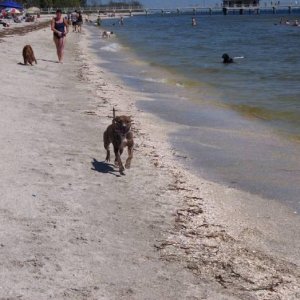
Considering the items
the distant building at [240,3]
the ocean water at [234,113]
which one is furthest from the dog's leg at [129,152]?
the distant building at [240,3]

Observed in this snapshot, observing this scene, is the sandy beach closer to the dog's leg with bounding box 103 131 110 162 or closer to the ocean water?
the dog's leg with bounding box 103 131 110 162

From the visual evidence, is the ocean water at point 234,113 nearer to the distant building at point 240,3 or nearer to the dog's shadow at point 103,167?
the dog's shadow at point 103,167

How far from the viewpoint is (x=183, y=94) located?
15.5 metres

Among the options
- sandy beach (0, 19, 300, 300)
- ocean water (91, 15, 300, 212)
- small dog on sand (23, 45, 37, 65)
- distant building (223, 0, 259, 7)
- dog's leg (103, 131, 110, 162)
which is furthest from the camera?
distant building (223, 0, 259, 7)

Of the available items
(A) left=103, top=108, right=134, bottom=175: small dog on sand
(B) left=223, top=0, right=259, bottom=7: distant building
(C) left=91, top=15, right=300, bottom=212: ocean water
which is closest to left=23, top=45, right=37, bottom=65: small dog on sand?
(C) left=91, top=15, right=300, bottom=212: ocean water

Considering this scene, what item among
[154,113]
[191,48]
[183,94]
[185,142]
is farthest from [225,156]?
[191,48]

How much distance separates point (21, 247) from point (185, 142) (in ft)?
16.7

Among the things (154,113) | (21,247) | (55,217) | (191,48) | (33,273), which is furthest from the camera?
(191,48)

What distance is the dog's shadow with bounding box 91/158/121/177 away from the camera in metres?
7.09

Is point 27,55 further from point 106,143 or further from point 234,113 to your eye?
point 106,143

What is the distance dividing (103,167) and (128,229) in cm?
214

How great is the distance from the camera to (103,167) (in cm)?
730

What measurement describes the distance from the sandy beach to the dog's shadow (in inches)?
0.6

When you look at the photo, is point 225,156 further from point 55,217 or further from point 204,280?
point 204,280
